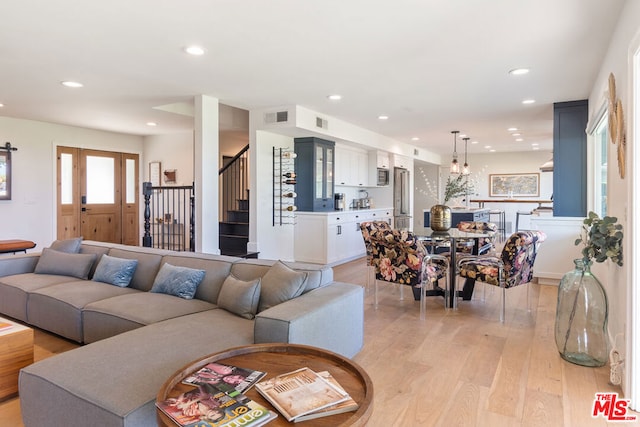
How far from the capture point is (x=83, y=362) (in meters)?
1.94

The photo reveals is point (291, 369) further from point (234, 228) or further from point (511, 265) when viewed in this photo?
point (234, 228)

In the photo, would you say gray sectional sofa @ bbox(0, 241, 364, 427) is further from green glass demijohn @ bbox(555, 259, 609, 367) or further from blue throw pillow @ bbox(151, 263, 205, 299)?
green glass demijohn @ bbox(555, 259, 609, 367)

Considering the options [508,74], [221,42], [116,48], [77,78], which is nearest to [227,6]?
[221,42]

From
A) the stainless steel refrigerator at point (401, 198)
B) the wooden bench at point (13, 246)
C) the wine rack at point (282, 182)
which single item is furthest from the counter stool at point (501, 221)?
the wooden bench at point (13, 246)

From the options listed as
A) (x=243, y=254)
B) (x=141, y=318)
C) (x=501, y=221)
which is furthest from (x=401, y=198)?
(x=141, y=318)

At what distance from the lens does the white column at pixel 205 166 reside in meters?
5.06

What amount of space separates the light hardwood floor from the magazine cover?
0.95 m

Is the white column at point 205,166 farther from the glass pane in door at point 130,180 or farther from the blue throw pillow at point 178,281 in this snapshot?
the glass pane in door at point 130,180

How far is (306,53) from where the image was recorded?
3.59m

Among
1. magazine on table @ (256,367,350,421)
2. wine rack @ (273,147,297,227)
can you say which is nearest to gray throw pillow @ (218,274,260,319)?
magazine on table @ (256,367,350,421)

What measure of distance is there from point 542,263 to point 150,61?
17.5 ft

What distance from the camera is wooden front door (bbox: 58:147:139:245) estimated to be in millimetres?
7516

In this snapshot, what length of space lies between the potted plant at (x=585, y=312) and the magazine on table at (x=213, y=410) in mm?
2569

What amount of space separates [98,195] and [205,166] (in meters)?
4.23
